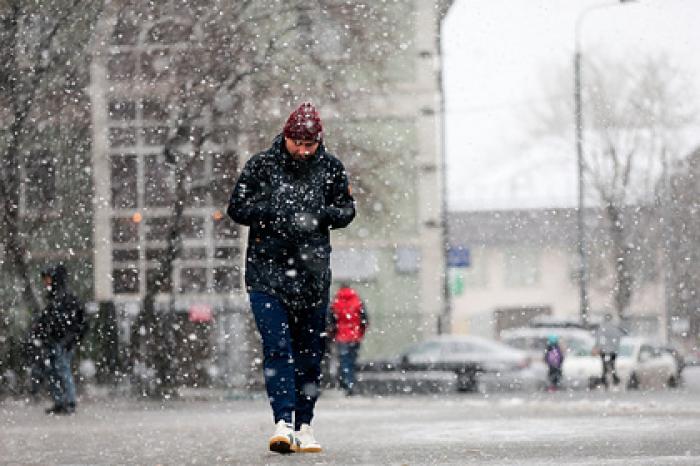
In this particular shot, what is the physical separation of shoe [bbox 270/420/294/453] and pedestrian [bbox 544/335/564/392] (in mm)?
17134

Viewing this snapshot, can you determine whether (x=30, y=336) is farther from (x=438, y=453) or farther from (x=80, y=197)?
(x=438, y=453)

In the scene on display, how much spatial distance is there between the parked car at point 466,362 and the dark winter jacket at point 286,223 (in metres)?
17.2

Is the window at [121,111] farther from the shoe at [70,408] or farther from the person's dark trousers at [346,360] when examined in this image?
the shoe at [70,408]

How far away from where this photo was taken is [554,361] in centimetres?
2512

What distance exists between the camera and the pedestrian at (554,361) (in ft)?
81.8

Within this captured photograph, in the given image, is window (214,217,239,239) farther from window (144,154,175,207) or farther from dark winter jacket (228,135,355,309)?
dark winter jacket (228,135,355,309)

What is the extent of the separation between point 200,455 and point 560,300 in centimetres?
7856

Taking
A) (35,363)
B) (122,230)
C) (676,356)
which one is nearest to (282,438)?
(35,363)

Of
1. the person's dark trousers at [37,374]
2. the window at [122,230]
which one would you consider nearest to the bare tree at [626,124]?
the window at [122,230]

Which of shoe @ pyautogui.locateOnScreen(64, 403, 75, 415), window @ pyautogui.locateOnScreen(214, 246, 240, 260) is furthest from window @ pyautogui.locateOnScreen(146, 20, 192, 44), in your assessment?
shoe @ pyautogui.locateOnScreen(64, 403, 75, 415)

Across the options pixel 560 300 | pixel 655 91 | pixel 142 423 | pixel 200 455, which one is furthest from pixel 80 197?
pixel 560 300

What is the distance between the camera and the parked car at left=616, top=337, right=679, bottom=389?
85.9 feet

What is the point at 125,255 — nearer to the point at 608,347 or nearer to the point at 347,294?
the point at 608,347

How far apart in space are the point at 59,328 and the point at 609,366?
39.6 ft
